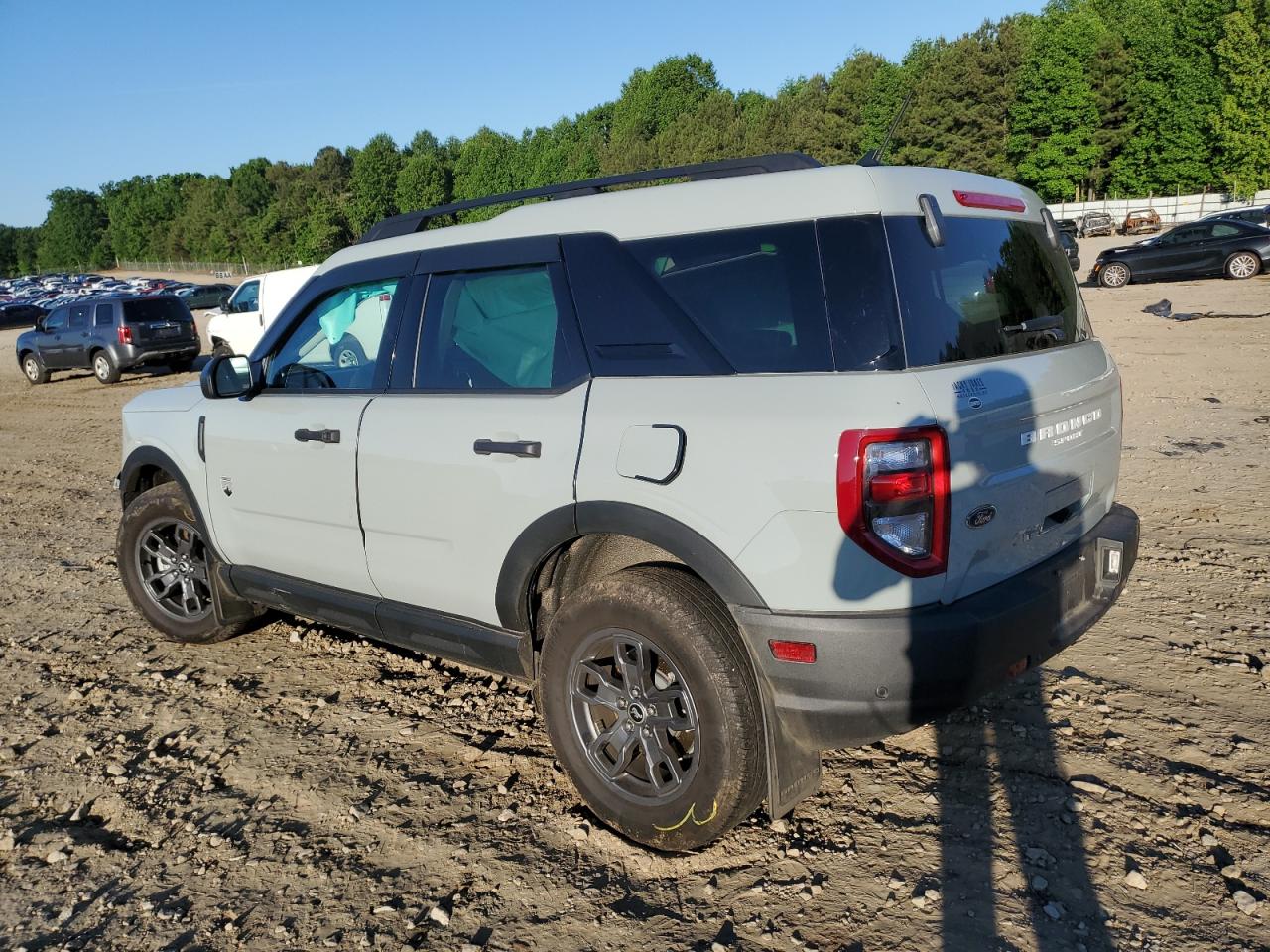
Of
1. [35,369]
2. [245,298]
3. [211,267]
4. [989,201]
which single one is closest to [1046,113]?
[245,298]

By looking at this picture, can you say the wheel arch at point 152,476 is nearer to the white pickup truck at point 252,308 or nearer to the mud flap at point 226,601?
the mud flap at point 226,601

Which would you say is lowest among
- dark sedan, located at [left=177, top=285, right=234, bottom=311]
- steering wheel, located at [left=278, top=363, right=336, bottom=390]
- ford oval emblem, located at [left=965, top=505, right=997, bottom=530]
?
ford oval emblem, located at [left=965, top=505, right=997, bottom=530]

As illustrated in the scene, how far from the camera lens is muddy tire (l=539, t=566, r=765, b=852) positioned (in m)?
2.89

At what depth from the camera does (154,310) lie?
2009 centimetres

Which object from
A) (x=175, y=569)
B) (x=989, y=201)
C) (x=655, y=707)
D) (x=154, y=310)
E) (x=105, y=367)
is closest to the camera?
(x=655, y=707)

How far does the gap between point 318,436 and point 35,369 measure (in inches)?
857

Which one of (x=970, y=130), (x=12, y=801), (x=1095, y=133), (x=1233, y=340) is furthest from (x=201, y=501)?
(x=1095, y=133)

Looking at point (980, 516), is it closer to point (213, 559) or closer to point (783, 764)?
point (783, 764)

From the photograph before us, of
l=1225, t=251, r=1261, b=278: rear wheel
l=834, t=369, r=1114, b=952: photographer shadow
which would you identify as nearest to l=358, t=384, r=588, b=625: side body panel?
l=834, t=369, r=1114, b=952: photographer shadow

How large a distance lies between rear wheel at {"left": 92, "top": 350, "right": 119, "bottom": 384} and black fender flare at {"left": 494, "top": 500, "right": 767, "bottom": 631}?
1959 cm

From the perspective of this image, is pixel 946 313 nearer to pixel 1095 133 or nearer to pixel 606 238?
pixel 606 238

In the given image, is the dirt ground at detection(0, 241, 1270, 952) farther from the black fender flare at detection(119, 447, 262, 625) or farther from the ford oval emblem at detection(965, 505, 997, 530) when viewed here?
the ford oval emblem at detection(965, 505, 997, 530)

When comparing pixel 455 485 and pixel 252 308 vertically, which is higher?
pixel 252 308

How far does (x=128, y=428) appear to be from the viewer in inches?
205
